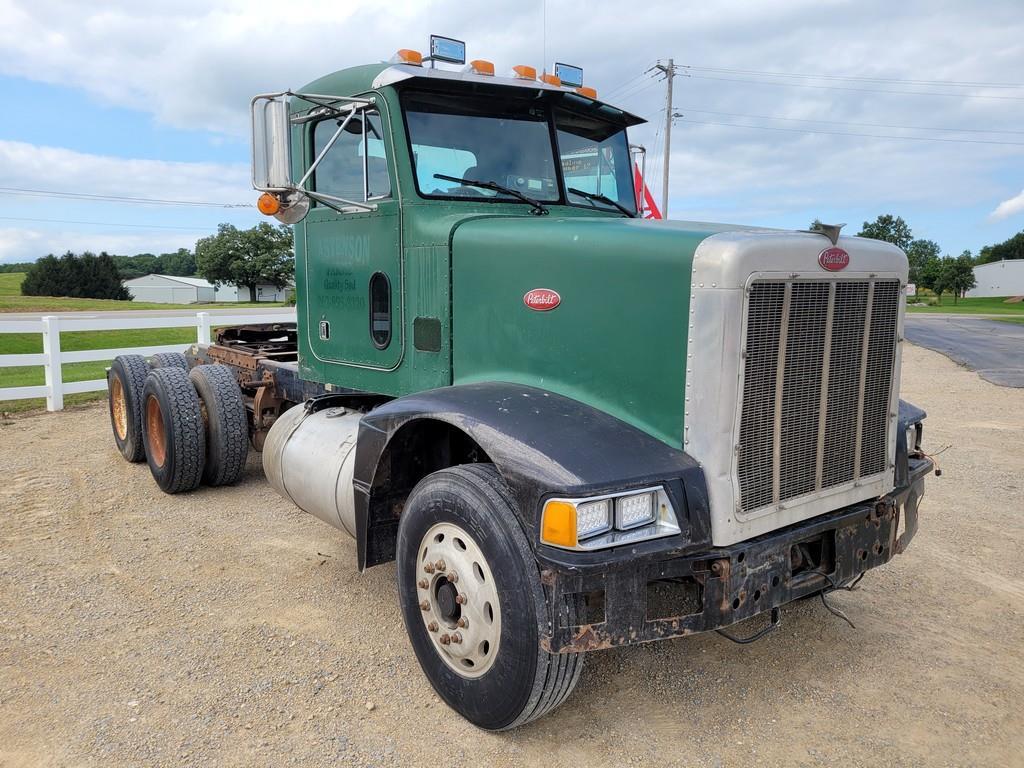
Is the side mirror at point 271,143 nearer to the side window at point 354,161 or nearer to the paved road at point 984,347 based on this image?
the side window at point 354,161

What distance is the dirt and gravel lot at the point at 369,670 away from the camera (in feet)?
9.79

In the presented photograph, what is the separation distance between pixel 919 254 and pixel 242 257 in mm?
84262

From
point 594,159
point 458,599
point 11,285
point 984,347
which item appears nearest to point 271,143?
point 594,159

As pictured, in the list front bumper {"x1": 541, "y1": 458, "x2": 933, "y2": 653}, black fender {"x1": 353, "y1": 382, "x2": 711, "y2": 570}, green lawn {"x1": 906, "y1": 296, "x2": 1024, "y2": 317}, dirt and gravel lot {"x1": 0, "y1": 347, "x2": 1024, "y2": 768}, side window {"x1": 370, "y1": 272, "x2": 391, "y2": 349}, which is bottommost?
dirt and gravel lot {"x1": 0, "y1": 347, "x2": 1024, "y2": 768}

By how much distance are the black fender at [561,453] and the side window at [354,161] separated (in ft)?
4.66

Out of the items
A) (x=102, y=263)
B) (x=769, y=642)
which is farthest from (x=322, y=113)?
(x=102, y=263)

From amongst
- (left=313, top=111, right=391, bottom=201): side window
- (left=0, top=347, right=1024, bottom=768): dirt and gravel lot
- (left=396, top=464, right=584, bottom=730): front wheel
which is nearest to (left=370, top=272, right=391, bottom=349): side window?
(left=313, top=111, right=391, bottom=201): side window

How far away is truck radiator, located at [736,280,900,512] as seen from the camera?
2863 millimetres

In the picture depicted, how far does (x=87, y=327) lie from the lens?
9484 millimetres

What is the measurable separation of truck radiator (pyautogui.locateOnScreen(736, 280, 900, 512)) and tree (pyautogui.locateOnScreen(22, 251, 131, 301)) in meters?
76.0

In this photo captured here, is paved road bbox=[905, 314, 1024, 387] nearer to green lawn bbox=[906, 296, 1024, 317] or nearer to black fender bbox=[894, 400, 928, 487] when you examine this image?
black fender bbox=[894, 400, 928, 487]

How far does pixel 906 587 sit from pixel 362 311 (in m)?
3.62

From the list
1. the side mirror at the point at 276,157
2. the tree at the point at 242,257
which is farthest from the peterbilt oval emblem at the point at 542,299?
the tree at the point at 242,257

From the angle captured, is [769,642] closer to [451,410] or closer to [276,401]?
[451,410]
